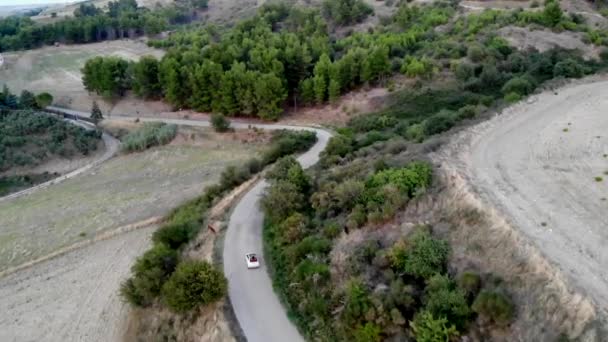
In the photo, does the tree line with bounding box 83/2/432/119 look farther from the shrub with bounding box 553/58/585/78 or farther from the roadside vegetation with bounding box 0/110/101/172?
the shrub with bounding box 553/58/585/78

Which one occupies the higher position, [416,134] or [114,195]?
[416,134]

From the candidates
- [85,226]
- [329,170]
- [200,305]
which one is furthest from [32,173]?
[200,305]

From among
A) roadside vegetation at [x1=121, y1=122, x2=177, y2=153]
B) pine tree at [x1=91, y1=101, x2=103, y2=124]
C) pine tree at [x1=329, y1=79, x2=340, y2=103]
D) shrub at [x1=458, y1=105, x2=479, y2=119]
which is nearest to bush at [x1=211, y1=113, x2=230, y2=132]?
roadside vegetation at [x1=121, y1=122, x2=177, y2=153]

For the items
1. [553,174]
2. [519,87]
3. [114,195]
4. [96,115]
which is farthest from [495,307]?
[96,115]

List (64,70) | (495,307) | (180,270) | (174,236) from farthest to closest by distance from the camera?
(64,70), (174,236), (180,270), (495,307)

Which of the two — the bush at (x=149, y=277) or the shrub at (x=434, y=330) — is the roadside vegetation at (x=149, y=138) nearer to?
the bush at (x=149, y=277)

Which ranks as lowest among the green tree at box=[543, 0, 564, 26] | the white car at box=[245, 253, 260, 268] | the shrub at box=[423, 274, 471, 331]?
the white car at box=[245, 253, 260, 268]

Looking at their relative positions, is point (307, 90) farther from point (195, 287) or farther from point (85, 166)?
point (195, 287)
